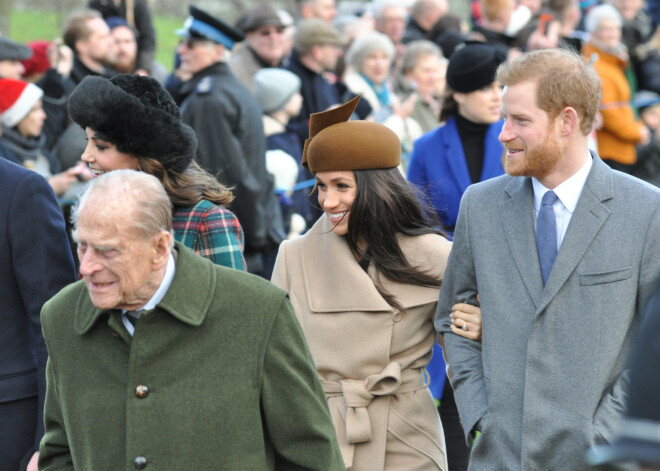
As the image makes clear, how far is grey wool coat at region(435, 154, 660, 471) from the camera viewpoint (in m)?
3.75

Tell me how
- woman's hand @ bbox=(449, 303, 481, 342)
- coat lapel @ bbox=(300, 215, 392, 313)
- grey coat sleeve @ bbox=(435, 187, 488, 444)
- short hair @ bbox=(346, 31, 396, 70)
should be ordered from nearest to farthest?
grey coat sleeve @ bbox=(435, 187, 488, 444) → woman's hand @ bbox=(449, 303, 481, 342) → coat lapel @ bbox=(300, 215, 392, 313) → short hair @ bbox=(346, 31, 396, 70)

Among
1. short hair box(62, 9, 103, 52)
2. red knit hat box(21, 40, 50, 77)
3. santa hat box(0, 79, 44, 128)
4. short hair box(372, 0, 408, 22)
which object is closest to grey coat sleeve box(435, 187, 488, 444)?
santa hat box(0, 79, 44, 128)

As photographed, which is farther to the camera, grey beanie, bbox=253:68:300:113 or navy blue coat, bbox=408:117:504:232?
grey beanie, bbox=253:68:300:113

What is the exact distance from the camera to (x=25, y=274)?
13.9 ft

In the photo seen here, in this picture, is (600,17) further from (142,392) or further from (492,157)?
(142,392)

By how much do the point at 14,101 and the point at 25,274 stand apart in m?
3.32

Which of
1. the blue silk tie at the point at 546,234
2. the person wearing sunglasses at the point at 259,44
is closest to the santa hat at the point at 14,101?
the person wearing sunglasses at the point at 259,44

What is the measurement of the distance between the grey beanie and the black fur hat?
177 inches

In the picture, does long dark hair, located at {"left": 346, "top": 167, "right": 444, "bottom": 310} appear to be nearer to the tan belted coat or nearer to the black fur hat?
the tan belted coat

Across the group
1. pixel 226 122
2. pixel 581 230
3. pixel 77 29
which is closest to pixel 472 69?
pixel 226 122

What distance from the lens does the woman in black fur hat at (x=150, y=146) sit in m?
4.32

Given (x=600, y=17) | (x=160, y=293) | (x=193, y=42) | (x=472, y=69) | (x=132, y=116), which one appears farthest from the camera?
(x=600, y=17)

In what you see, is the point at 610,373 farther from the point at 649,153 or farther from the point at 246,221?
the point at 649,153

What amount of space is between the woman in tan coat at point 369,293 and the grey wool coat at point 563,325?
0.50 metres
